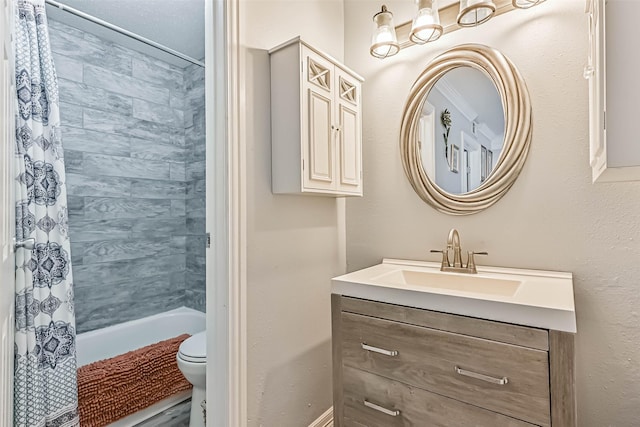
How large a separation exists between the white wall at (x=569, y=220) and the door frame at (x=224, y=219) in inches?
36.9

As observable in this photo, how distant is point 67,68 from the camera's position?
2.19 meters

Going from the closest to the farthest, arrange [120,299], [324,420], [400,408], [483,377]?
[483,377], [400,408], [324,420], [120,299]

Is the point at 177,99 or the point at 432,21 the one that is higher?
the point at 177,99

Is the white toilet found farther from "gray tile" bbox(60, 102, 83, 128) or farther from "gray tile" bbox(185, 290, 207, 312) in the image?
"gray tile" bbox(60, 102, 83, 128)

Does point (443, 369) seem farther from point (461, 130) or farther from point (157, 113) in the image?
point (157, 113)

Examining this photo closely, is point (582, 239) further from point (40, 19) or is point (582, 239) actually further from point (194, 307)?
point (194, 307)

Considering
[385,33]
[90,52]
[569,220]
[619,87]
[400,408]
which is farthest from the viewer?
[90,52]

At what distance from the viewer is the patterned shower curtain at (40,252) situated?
1.28 m

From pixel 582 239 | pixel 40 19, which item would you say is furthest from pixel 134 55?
pixel 582 239

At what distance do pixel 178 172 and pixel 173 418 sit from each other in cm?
183

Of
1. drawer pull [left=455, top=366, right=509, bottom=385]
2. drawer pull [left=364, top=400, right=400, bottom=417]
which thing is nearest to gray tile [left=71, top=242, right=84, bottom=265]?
drawer pull [left=364, top=400, right=400, bottom=417]

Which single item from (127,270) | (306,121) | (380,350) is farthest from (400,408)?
(127,270)

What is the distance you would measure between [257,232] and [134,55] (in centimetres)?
209

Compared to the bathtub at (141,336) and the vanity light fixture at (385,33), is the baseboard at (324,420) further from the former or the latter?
the vanity light fixture at (385,33)
